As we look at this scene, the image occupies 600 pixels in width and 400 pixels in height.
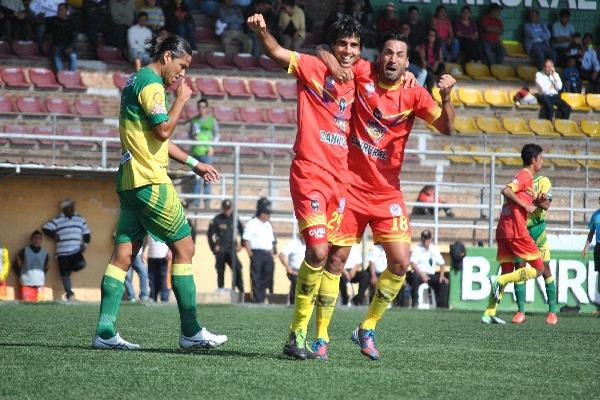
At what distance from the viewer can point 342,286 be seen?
20172 millimetres

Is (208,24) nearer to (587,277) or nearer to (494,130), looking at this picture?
(494,130)

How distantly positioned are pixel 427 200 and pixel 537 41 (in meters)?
9.45

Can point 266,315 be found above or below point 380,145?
below

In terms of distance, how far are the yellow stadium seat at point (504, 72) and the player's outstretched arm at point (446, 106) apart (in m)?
20.9

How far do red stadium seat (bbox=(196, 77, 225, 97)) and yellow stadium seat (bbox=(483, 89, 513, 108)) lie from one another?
6262 millimetres

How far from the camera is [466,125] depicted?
1062 inches

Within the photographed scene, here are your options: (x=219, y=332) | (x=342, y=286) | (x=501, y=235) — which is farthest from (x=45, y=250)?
(x=219, y=332)

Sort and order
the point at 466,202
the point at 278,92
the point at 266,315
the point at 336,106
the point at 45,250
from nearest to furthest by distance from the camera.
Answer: the point at 336,106, the point at 266,315, the point at 45,250, the point at 466,202, the point at 278,92

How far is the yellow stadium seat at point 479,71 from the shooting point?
93.8 feet

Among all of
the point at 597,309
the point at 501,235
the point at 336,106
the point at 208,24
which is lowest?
the point at 597,309

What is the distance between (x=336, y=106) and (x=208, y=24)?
20.5m

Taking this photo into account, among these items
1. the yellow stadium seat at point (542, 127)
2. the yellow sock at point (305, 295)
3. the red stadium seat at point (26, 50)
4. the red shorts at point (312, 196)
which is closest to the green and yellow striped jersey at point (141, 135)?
the red shorts at point (312, 196)

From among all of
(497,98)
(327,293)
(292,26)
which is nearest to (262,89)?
(292,26)

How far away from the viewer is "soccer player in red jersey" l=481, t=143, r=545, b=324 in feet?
49.2
